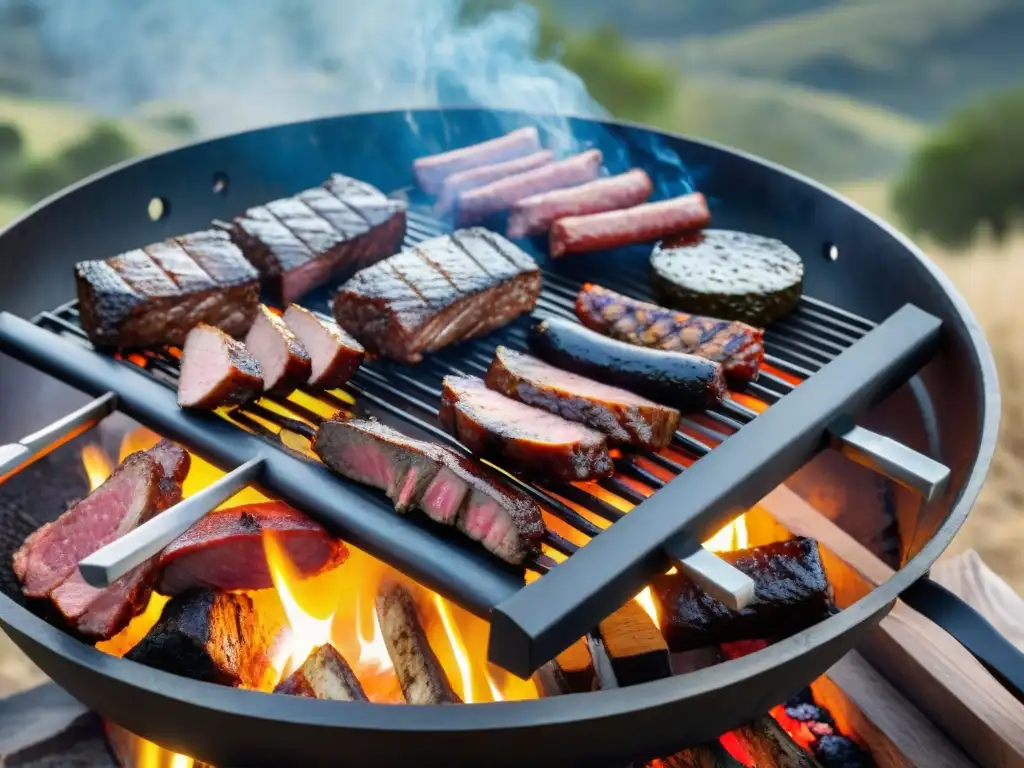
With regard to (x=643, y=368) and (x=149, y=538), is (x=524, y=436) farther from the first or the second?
(x=149, y=538)

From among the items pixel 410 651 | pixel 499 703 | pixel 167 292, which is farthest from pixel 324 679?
pixel 167 292

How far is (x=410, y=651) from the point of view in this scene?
7.14 ft

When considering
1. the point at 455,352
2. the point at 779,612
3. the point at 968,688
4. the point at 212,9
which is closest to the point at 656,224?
the point at 455,352

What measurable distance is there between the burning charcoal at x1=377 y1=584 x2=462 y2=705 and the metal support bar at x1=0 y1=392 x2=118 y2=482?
792 millimetres

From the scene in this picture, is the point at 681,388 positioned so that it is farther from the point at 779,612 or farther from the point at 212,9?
the point at 212,9

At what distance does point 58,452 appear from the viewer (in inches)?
111

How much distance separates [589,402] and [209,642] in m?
0.95

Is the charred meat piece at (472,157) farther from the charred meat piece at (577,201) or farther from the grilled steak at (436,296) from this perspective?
the grilled steak at (436,296)

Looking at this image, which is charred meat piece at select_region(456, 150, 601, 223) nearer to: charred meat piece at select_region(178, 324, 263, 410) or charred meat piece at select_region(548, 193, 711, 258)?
charred meat piece at select_region(548, 193, 711, 258)

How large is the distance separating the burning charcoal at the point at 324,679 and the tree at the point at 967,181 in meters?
5.99

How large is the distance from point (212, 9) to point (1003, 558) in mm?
6731

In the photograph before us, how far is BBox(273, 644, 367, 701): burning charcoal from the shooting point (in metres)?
2.04

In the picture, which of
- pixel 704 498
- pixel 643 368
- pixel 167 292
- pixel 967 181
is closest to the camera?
pixel 704 498

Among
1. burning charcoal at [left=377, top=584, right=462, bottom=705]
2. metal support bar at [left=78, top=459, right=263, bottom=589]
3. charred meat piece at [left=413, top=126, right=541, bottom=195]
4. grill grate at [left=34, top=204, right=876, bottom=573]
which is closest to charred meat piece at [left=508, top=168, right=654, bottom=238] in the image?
grill grate at [left=34, top=204, right=876, bottom=573]
